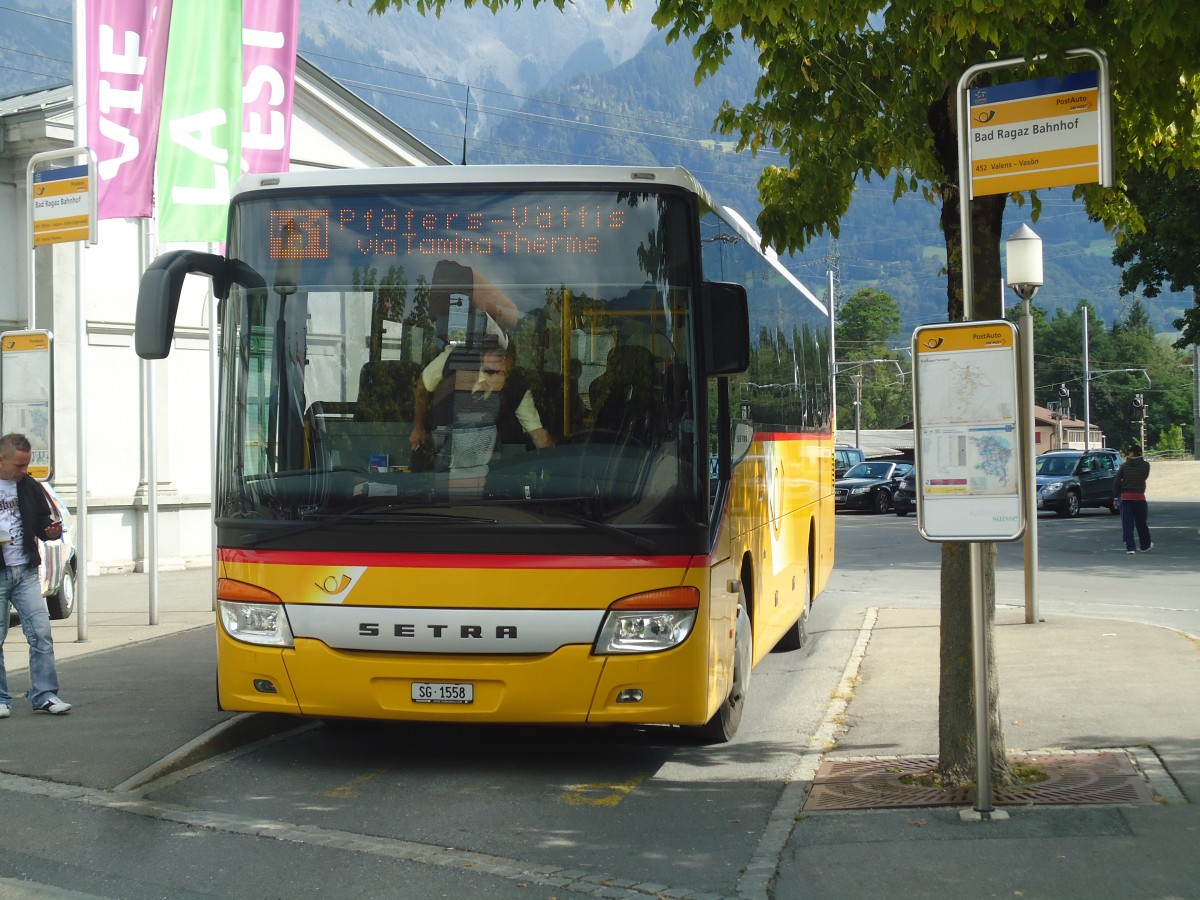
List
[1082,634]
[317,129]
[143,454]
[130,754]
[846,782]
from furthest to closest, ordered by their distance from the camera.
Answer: [317,129], [143,454], [1082,634], [130,754], [846,782]

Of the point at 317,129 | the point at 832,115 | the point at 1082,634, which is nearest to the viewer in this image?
the point at 832,115

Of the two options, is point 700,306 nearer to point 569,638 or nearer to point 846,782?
point 569,638

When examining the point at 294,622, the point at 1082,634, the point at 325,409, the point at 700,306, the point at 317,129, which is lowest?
the point at 1082,634

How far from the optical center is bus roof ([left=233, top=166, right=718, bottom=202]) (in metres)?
7.58

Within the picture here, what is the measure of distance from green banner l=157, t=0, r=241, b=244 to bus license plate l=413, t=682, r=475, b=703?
7767 millimetres

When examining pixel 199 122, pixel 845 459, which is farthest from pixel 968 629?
pixel 845 459

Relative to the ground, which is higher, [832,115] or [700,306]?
[832,115]

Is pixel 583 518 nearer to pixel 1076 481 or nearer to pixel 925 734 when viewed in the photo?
pixel 925 734

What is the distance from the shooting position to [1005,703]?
921 centimetres

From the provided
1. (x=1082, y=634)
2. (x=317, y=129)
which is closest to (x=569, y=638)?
(x=1082, y=634)

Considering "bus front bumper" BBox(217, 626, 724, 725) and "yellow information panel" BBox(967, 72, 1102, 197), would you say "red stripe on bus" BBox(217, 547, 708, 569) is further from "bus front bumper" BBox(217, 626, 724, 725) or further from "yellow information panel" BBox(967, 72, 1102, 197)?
"yellow information panel" BBox(967, 72, 1102, 197)

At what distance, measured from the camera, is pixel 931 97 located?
25.2 feet

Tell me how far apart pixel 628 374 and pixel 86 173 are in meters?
7.09

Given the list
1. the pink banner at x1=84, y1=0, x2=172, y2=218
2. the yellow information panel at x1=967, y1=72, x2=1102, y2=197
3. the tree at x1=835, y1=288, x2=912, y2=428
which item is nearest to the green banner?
the pink banner at x1=84, y1=0, x2=172, y2=218
